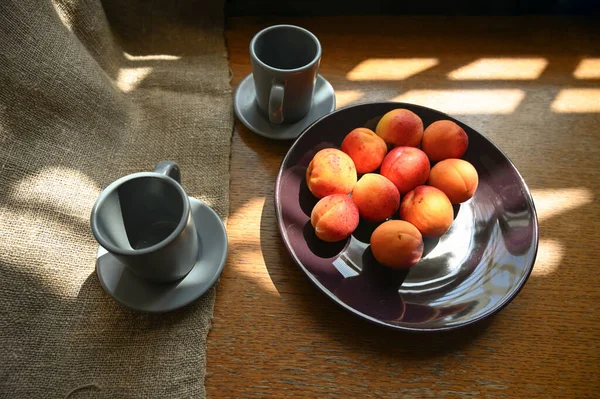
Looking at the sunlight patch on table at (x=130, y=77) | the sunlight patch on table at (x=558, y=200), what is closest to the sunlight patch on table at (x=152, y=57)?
the sunlight patch on table at (x=130, y=77)

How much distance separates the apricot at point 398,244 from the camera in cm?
52

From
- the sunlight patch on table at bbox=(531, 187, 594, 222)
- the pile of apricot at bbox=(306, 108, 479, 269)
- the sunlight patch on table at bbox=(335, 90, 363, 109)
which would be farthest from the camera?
the sunlight patch on table at bbox=(335, 90, 363, 109)

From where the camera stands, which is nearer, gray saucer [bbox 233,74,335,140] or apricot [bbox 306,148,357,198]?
apricot [bbox 306,148,357,198]

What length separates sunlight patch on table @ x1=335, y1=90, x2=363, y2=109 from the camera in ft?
2.45

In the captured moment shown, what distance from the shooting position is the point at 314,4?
836mm

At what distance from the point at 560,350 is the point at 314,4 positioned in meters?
0.70

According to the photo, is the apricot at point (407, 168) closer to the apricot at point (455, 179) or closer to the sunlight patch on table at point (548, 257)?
the apricot at point (455, 179)

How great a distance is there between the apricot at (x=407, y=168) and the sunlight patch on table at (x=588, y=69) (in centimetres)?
44

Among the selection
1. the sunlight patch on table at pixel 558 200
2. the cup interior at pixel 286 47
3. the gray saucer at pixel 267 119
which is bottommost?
the sunlight patch on table at pixel 558 200

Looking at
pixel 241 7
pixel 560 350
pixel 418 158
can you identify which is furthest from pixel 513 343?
pixel 241 7

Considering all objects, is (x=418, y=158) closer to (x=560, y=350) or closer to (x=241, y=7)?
(x=560, y=350)

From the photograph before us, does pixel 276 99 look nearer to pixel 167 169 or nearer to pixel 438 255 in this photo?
pixel 167 169

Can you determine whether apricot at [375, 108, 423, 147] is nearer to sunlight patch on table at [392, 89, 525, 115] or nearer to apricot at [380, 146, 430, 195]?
apricot at [380, 146, 430, 195]

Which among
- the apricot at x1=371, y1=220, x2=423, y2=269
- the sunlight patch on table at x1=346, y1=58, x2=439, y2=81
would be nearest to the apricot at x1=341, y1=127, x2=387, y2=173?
the apricot at x1=371, y1=220, x2=423, y2=269
